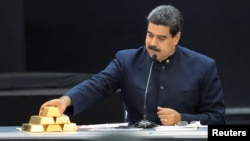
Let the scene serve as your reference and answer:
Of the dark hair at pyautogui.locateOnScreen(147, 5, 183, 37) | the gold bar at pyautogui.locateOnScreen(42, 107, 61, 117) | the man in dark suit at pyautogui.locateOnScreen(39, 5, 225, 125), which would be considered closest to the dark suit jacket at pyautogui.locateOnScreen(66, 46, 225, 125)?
the man in dark suit at pyautogui.locateOnScreen(39, 5, 225, 125)

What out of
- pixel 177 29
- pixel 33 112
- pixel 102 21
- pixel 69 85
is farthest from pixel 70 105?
pixel 102 21

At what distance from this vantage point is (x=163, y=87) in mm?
3490

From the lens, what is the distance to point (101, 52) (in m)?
5.88

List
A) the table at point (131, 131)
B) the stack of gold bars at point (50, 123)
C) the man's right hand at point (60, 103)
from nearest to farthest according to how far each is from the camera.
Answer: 1. the table at point (131, 131)
2. the stack of gold bars at point (50, 123)
3. the man's right hand at point (60, 103)

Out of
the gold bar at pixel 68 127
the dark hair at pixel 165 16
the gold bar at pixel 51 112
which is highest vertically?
the dark hair at pixel 165 16

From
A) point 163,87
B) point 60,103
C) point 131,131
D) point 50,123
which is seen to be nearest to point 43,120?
point 50,123

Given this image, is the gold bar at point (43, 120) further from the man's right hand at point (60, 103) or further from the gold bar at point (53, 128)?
the man's right hand at point (60, 103)

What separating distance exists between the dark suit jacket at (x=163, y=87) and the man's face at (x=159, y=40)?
4.0 inches

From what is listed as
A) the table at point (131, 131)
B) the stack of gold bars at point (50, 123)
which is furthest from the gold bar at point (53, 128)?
the table at point (131, 131)

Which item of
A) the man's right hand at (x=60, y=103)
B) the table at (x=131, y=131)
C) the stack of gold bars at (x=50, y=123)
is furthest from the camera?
the man's right hand at (x=60, y=103)

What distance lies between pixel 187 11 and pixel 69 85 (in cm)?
136

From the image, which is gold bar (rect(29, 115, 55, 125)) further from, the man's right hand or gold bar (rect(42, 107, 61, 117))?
the man's right hand

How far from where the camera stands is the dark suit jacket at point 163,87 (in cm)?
346

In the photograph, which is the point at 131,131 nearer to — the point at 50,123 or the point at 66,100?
the point at 50,123
